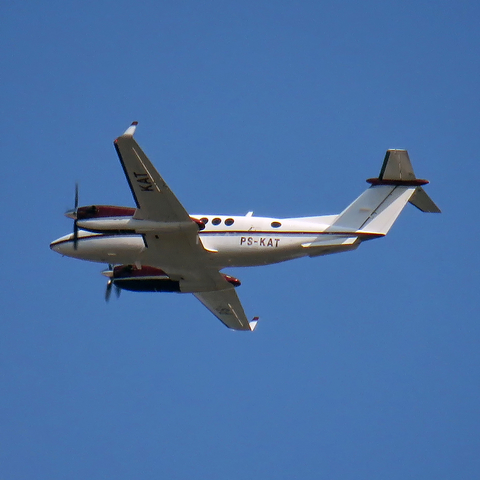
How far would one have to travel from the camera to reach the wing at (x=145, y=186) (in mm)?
26719

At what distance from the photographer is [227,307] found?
118 ft

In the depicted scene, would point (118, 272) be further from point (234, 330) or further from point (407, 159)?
point (407, 159)

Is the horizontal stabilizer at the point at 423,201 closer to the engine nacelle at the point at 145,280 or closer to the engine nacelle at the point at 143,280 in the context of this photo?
the engine nacelle at the point at 145,280

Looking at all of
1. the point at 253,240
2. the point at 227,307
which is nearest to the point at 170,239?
the point at 253,240

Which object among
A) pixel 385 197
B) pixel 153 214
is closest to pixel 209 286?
pixel 153 214

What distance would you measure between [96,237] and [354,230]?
999 cm

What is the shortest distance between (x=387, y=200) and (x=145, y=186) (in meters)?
8.92

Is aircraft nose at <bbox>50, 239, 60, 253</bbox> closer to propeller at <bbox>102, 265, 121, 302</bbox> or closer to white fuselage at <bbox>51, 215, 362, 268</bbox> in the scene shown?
propeller at <bbox>102, 265, 121, 302</bbox>

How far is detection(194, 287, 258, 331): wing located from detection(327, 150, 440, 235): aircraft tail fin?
23.5 feet

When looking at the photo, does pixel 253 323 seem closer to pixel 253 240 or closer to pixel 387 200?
pixel 253 240

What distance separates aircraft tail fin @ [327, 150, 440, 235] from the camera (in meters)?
29.8

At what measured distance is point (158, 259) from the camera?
31094 millimetres

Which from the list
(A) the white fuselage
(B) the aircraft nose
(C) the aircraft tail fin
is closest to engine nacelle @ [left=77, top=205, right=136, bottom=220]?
(A) the white fuselage

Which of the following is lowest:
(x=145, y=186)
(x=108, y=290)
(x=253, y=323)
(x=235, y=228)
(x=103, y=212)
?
(x=253, y=323)
